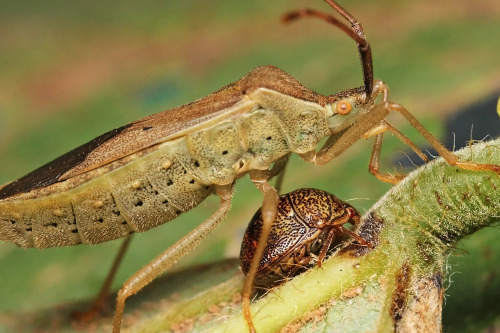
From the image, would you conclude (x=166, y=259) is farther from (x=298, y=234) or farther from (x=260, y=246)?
(x=298, y=234)

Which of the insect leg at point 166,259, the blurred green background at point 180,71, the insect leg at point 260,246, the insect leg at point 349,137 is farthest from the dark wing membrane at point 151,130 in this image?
the blurred green background at point 180,71

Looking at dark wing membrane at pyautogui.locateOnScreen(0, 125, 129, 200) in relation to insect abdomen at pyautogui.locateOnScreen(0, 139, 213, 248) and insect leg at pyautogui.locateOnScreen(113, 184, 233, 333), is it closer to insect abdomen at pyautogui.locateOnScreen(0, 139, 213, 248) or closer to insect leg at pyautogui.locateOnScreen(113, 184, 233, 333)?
insect abdomen at pyautogui.locateOnScreen(0, 139, 213, 248)

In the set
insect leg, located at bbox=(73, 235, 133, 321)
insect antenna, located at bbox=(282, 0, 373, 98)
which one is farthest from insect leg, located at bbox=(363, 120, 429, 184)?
insect leg, located at bbox=(73, 235, 133, 321)

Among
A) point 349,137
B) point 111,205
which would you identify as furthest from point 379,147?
point 111,205

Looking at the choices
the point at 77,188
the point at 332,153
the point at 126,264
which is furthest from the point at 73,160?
the point at 332,153

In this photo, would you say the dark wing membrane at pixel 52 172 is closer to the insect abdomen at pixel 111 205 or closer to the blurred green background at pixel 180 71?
the insect abdomen at pixel 111 205

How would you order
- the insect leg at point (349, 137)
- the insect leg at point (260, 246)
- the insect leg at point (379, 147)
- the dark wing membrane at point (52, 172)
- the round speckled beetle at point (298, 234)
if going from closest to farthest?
the insect leg at point (260, 246) < the round speckled beetle at point (298, 234) < the insect leg at point (379, 147) < the insect leg at point (349, 137) < the dark wing membrane at point (52, 172)

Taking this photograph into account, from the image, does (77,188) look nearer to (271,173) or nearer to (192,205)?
(192,205)
